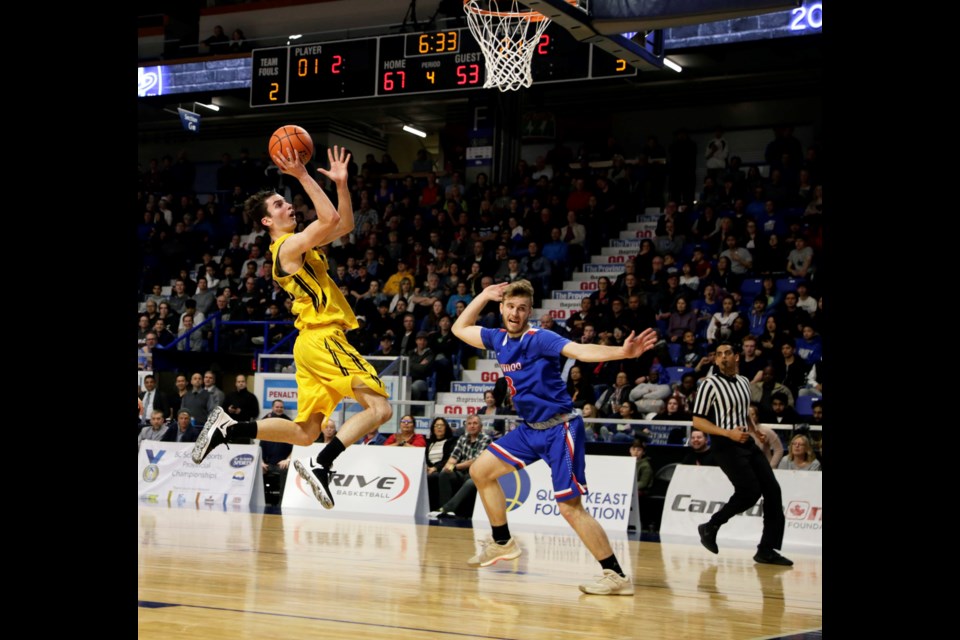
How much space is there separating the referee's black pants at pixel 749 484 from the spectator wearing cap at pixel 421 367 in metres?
6.61

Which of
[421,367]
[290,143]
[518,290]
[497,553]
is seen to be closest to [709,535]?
[497,553]

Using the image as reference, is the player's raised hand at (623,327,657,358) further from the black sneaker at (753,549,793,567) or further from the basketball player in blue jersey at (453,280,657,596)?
the black sneaker at (753,549,793,567)

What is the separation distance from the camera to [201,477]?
47.7 ft

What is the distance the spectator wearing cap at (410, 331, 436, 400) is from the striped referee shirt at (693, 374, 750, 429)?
22.1 ft

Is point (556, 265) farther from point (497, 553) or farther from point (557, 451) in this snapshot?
point (557, 451)

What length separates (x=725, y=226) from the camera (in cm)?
1686

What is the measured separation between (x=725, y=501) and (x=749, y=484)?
8.18 ft
